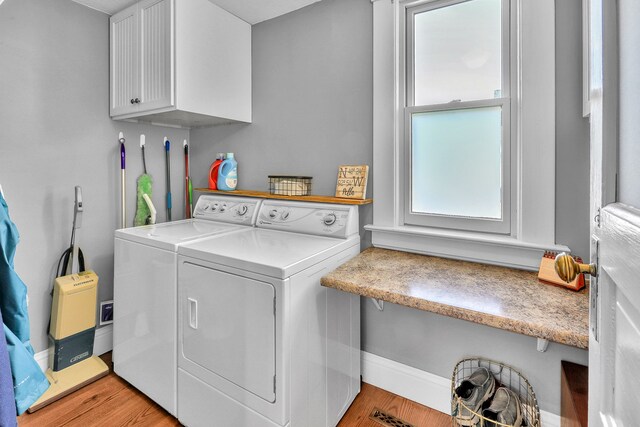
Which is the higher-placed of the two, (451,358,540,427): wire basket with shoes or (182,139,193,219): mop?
(182,139,193,219): mop

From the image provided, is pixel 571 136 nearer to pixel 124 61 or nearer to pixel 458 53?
pixel 458 53

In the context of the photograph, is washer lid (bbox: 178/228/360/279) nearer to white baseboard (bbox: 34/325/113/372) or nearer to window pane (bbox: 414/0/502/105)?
window pane (bbox: 414/0/502/105)

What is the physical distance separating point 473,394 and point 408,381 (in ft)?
1.33

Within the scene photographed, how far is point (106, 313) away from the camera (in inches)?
93.3

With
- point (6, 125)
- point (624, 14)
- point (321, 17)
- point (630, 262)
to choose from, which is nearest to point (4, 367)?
point (630, 262)

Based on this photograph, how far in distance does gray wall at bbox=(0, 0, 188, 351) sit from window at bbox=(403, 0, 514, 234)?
2097mm

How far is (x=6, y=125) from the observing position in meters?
1.90

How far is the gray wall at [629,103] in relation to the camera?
0.42 metres

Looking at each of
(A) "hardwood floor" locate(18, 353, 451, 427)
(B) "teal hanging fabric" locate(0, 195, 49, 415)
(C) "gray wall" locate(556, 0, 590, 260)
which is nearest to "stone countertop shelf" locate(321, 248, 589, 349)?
(C) "gray wall" locate(556, 0, 590, 260)

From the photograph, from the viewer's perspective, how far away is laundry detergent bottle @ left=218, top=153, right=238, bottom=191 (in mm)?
2498

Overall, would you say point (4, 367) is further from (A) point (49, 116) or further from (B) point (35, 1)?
(B) point (35, 1)

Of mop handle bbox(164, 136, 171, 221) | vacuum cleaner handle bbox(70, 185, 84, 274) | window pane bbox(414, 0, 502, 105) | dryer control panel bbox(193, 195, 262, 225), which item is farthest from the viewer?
mop handle bbox(164, 136, 171, 221)

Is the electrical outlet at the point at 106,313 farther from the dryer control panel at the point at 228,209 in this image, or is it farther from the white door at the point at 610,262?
the white door at the point at 610,262

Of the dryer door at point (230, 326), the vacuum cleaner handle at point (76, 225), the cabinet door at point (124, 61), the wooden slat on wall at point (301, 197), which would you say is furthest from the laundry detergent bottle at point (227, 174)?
the dryer door at point (230, 326)
